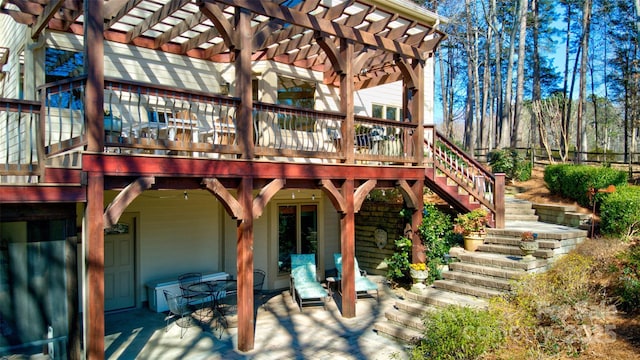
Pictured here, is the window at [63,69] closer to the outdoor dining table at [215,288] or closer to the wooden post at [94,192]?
the wooden post at [94,192]

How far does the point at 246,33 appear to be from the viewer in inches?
277

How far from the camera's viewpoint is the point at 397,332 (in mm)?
7488

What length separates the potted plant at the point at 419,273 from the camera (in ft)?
29.8

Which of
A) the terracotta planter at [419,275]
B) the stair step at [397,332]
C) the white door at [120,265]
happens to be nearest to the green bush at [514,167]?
the terracotta planter at [419,275]

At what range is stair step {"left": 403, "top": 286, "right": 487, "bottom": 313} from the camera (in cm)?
797

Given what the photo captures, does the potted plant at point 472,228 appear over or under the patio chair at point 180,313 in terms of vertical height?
over

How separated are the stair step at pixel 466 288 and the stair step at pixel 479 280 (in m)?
0.07

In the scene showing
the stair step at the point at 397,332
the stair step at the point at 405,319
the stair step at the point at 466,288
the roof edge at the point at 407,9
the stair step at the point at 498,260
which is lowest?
the stair step at the point at 397,332

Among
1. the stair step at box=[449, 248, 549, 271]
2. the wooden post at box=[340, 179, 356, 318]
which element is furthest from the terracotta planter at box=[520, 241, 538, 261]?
the wooden post at box=[340, 179, 356, 318]

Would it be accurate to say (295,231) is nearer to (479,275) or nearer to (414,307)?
(414,307)

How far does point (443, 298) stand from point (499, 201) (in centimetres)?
343

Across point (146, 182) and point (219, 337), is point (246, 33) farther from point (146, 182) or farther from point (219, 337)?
point (219, 337)

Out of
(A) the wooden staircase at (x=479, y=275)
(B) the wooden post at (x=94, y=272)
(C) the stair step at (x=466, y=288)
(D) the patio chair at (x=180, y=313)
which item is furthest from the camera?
(C) the stair step at (x=466, y=288)

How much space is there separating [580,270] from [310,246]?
21.2 feet
